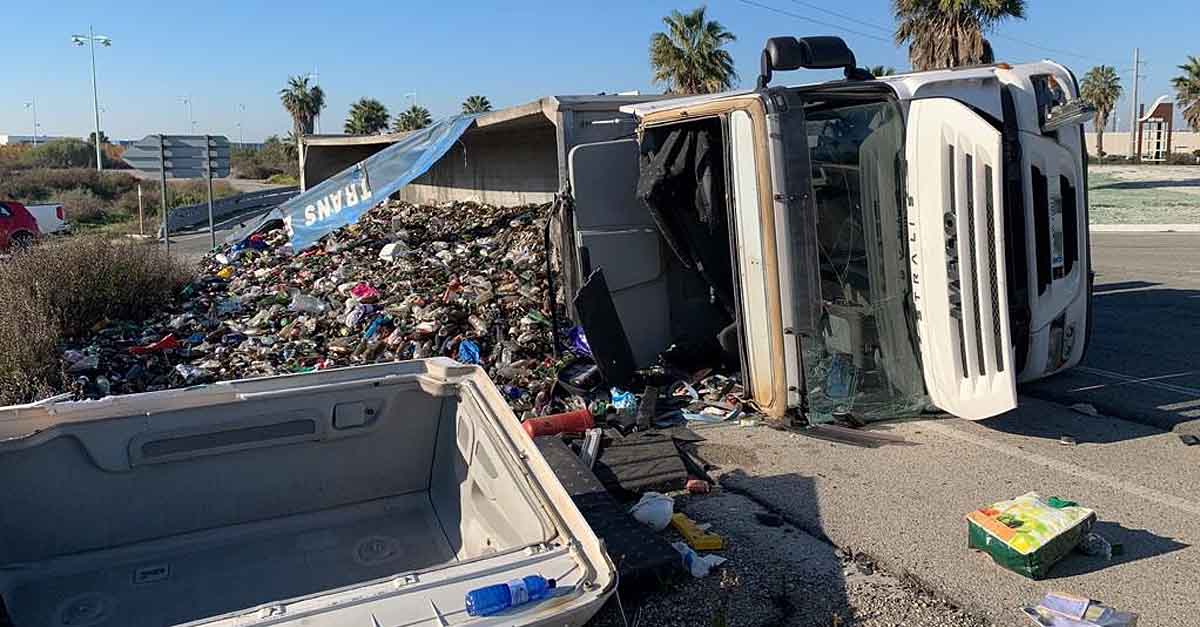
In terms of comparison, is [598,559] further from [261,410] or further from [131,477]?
[131,477]

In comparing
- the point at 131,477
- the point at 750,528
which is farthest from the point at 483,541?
the point at 750,528

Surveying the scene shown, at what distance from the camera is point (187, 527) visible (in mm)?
3730

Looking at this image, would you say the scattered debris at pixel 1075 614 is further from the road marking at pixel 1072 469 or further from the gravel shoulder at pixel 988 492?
the road marking at pixel 1072 469

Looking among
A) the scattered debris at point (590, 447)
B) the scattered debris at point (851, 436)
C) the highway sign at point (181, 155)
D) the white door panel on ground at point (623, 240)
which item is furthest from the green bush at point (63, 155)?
the scattered debris at point (851, 436)

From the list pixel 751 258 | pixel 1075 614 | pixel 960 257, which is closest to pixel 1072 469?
pixel 960 257

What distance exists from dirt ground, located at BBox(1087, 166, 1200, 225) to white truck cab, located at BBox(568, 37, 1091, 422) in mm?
14525

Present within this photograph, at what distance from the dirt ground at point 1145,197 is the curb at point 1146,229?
80cm

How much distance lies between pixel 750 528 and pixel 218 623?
301 cm

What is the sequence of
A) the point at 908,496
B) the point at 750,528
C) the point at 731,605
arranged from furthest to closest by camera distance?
the point at 908,496 < the point at 750,528 < the point at 731,605

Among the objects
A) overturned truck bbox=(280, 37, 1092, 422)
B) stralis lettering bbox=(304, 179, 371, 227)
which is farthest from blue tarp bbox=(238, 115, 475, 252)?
overturned truck bbox=(280, 37, 1092, 422)

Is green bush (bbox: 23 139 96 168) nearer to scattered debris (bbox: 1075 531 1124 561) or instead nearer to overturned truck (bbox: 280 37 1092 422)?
overturned truck (bbox: 280 37 1092 422)

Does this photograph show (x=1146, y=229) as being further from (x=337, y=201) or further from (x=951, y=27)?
(x=337, y=201)

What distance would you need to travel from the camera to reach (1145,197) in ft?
96.8

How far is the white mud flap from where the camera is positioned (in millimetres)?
5352
